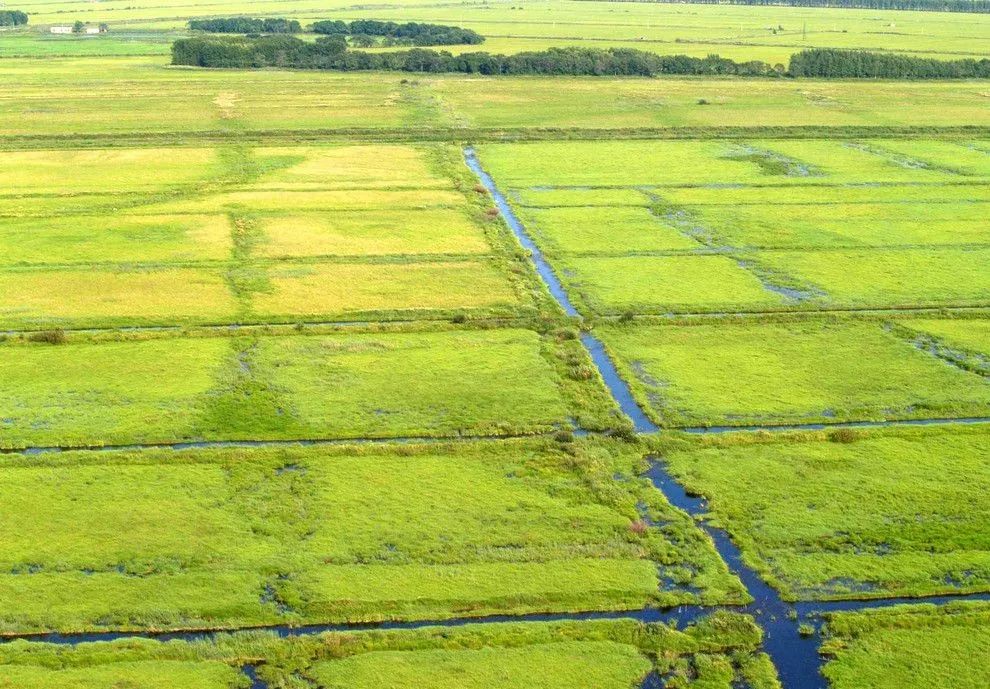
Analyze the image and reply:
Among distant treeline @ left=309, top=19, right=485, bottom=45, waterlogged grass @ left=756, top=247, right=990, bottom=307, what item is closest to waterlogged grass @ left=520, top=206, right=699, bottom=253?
waterlogged grass @ left=756, top=247, right=990, bottom=307

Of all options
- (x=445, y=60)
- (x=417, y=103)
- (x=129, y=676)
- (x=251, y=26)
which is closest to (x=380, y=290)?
(x=129, y=676)

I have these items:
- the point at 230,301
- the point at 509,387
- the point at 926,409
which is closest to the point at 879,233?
the point at 926,409

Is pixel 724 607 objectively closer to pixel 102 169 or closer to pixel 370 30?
pixel 102 169

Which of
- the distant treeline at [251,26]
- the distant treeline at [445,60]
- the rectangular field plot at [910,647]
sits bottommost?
the rectangular field plot at [910,647]

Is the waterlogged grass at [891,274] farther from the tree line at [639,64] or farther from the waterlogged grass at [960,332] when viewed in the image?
the tree line at [639,64]

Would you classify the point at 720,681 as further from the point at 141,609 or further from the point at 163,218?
the point at 163,218

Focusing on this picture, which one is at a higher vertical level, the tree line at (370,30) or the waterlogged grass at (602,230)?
the tree line at (370,30)

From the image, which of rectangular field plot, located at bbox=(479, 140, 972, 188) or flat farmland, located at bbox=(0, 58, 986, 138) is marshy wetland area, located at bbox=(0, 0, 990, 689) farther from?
flat farmland, located at bbox=(0, 58, 986, 138)

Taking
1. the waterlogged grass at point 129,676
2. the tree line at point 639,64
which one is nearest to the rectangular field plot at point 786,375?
the waterlogged grass at point 129,676
